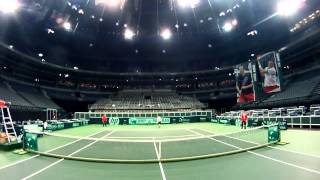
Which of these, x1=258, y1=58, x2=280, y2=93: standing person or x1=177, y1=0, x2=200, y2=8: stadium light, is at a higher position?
x1=177, y1=0, x2=200, y2=8: stadium light

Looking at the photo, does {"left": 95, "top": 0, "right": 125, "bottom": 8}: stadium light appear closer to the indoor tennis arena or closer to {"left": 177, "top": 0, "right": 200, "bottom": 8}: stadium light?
the indoor tennis arena

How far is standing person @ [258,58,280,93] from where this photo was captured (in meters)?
33.1

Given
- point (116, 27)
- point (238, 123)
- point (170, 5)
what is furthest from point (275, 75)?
point (116, 27)

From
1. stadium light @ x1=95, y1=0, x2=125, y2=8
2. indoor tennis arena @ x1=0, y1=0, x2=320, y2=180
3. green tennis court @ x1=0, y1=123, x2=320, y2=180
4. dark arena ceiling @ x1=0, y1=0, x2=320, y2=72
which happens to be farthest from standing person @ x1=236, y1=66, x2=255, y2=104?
green tennis court @ x1=0, y1=123, x2=320, y2=180

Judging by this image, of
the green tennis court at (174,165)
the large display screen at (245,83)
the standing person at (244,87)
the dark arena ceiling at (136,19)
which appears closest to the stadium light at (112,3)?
the dark arena ceiling at (136,19)

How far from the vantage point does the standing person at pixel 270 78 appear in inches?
1303

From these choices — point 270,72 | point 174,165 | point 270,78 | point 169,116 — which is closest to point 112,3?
point 169,116

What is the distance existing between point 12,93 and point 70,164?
3619 centimetres

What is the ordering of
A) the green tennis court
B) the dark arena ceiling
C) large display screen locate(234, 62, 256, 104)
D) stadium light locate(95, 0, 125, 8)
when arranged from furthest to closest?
large display screen locate(234, 62, 256, 104)
the dark arena ceiling
stadium light locate(95, 0, 125, 8)
the green tennis court

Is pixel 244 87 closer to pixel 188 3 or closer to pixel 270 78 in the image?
pixel 270 78

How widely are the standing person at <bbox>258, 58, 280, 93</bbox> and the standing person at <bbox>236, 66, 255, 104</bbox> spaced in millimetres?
4581

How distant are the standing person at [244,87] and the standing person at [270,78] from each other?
4.58m

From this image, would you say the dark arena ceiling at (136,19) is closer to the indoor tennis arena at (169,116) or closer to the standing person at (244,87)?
the indoor tennis arena at (169,116)

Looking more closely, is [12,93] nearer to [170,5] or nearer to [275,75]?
[170,5]
